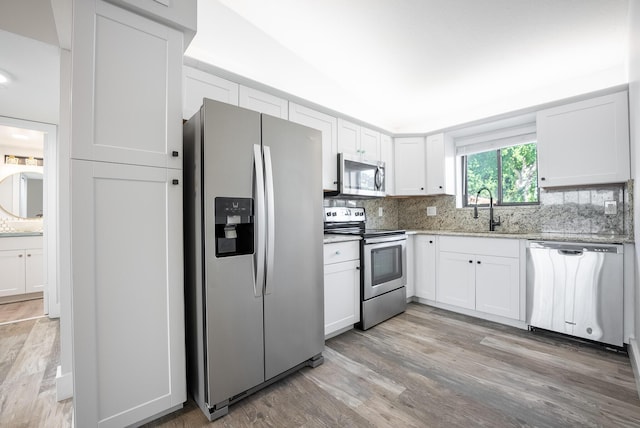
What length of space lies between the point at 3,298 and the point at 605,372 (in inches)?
255

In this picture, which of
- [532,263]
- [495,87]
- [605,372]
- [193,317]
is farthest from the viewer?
[495,87]

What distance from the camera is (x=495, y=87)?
315 centimetres

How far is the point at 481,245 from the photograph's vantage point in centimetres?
296

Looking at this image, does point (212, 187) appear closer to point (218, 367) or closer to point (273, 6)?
point (218, 367)

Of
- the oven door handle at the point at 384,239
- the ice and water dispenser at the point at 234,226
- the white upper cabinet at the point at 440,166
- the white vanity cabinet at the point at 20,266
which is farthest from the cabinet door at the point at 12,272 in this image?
the white upper cabinet at the point at 440,166

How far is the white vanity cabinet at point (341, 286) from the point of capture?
2387 mm

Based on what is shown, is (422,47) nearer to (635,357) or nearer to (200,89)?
(200,89)

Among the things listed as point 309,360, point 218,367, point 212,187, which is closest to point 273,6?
point 212,187

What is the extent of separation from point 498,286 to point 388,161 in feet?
6.40

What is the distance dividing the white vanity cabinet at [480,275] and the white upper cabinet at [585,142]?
83 centimetres

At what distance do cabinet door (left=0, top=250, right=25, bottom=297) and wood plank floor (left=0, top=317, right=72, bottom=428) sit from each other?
109cm

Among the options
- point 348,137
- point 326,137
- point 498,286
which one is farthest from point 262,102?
point 498,286

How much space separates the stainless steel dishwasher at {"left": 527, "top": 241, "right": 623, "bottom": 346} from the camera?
7.34 ft

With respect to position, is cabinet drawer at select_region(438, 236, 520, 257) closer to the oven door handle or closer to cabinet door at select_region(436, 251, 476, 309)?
cabinet door at select_region(436, 251, 476, 309)
